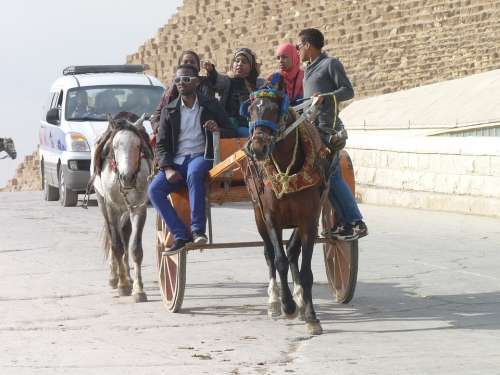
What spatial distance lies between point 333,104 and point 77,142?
1145 centimetres

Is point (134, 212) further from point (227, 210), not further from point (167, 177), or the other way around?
point (227, 210)

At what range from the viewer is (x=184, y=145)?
1119cm

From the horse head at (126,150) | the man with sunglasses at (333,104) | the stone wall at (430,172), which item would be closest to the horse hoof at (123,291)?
the horse head at (126,150)

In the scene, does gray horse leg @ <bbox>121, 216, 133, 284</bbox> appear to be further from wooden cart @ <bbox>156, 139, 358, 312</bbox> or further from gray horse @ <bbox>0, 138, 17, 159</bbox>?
gray horse @ <bbox>0, 138, 17, 159</bbox>

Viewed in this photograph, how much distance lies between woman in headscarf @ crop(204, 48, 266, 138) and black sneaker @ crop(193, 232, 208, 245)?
0.98 m

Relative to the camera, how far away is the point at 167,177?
36.2ft

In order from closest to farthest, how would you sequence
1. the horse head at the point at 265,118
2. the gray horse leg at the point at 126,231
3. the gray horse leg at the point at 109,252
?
the horse head at the point at 265,118
the gray horse leg at the point at 109,252
the gray horse leg at the point at 126,231

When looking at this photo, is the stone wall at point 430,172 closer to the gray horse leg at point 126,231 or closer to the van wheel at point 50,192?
the van wheel at point 50,192

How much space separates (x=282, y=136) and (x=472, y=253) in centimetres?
518

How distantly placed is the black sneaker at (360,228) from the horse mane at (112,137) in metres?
2.17

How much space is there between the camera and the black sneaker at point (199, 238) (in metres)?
10.8

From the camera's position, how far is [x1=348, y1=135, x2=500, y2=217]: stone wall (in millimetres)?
18594

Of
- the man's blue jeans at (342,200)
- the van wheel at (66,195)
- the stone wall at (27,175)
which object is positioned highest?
the man's blue jeans at (342,200)

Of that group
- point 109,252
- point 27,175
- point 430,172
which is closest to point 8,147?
point 430,172
